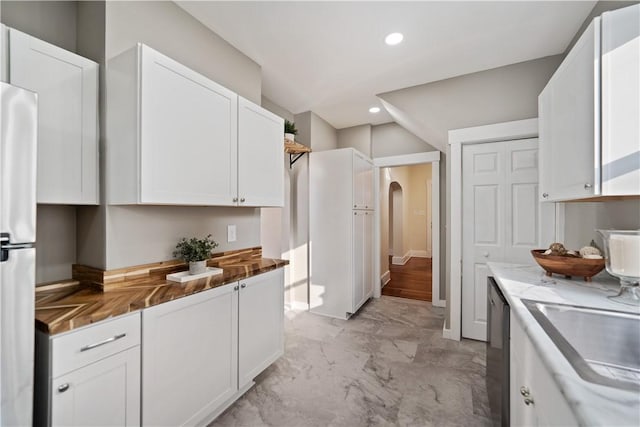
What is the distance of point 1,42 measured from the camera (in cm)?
120

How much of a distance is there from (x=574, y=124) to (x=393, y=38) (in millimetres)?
1432

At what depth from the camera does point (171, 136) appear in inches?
60.1

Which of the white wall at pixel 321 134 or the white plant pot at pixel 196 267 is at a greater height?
the white wall at pixel 321 134

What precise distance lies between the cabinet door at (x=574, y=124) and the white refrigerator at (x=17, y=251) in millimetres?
2236

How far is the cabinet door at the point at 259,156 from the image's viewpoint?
201 cm

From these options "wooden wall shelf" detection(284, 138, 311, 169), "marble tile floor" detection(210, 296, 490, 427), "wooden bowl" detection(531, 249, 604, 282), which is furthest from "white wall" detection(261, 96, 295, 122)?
"wooden bowl" detection(531, 249, 604, 282)

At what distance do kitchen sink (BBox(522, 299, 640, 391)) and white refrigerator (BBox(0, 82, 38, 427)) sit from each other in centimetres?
174

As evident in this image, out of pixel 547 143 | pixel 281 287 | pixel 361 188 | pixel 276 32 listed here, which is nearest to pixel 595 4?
pixel 547 143

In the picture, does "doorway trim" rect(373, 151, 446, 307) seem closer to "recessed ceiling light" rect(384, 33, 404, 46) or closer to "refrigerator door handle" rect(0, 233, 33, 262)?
"recessed ceiling light" rect(384, 33, 404, 46)

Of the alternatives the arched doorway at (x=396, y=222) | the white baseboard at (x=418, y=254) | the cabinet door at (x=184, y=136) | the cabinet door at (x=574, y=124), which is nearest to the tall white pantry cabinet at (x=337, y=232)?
the cabinet door at (x=184, y=136)

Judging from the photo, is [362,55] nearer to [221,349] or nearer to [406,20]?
[406,20]

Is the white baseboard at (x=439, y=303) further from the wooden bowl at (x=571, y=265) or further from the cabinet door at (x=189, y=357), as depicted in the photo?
the cabinet door at (x=189, y=357)

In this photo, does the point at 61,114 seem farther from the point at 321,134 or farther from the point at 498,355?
the point at 321,134

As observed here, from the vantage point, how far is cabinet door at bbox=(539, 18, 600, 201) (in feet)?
3.99
